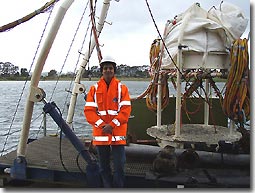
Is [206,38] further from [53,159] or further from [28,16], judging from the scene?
[53,159]

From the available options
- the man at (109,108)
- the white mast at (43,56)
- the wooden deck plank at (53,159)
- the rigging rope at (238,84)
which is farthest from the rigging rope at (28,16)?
the rigging rope at (238,84)

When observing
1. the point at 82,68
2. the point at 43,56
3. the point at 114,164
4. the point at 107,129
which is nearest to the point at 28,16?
the point at 43,56

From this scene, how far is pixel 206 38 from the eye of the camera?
19.3ft

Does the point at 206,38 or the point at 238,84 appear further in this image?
the point at 206,38

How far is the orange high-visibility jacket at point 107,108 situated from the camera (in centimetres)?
402

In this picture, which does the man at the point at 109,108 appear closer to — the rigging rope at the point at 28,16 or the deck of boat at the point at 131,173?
the deck of boat at the point at 131,173

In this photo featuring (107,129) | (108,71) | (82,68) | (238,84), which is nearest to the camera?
(107,129)

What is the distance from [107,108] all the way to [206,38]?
2757mm

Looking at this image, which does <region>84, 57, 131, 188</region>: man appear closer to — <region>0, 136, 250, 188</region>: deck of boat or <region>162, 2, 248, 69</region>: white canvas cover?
<region>0, 136, 250, 188</region>: deck of boat

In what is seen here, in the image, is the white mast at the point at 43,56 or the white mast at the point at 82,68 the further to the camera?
the white mast at the point at 82,68

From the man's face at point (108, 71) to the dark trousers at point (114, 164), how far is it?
879 mm

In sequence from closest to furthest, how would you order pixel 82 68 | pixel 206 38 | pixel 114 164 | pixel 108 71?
1. pixel 108 71
2. pixel 114 164
3. pixel 206 38
4. pixel 82 68

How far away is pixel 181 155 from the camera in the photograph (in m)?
4.79

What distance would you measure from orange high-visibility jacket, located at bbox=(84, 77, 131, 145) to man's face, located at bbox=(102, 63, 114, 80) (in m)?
0.06
